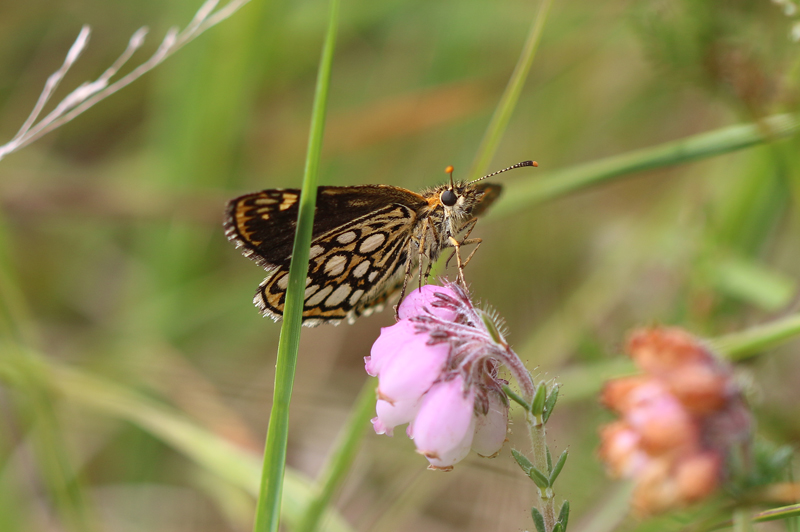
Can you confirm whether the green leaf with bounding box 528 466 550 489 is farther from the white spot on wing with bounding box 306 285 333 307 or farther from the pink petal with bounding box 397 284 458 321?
the white spot on wing with bounding box 306 285 333 307

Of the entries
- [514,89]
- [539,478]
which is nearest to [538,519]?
[539,478]

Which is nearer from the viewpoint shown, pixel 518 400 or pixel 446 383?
pixel 518 400

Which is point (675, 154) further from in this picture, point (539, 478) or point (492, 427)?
point (539, 478)

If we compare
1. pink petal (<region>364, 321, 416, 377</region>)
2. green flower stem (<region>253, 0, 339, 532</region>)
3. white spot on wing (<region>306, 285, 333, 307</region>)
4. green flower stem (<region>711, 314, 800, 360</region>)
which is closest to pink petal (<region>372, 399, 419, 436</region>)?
pink petal (<region>364, 321, 416, 377</region>)

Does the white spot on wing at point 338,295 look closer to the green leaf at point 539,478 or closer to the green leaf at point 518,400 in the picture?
the green leaf at point 518,400

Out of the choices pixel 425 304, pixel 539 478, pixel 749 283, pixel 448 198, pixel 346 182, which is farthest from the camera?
pixel 346 182

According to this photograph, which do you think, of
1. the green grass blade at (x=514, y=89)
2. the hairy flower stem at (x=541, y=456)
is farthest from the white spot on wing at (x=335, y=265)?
the hairy flower stem at (x=541, y=456)

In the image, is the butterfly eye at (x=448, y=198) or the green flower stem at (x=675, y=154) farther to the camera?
the butterfly eye at (x=448, y=198)
